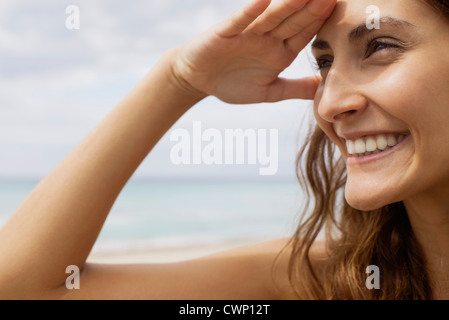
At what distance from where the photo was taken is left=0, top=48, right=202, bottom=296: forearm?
2.11m

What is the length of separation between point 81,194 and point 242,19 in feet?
3.26

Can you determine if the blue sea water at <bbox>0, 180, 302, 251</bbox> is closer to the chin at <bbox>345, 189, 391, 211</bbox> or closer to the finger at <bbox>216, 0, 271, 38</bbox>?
the chin at <bbox>345, 189, 391, 211</bbox>

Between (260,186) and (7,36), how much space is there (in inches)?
491

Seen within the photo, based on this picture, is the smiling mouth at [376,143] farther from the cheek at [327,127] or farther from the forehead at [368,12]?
the forehead at [368,12]

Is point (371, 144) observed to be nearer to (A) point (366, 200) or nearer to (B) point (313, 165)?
(A) point (366, 200)

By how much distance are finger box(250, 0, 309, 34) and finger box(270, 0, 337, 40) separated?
0.08 feet

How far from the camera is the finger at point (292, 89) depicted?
2344mm

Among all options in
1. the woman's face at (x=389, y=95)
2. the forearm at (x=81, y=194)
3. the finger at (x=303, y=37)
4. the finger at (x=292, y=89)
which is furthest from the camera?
the finger at (x=292, y=89)

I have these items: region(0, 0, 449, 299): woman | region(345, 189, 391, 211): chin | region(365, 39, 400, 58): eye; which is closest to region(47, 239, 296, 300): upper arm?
region(0, 0, 449, 299): woman

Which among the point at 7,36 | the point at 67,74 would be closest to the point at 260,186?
the point at 67,74

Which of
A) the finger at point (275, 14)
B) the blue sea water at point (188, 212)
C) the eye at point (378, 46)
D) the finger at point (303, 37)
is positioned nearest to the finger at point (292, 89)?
the finger at point (303, 37)

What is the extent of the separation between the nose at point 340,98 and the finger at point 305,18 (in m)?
0.21

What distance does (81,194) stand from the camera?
215 cm
